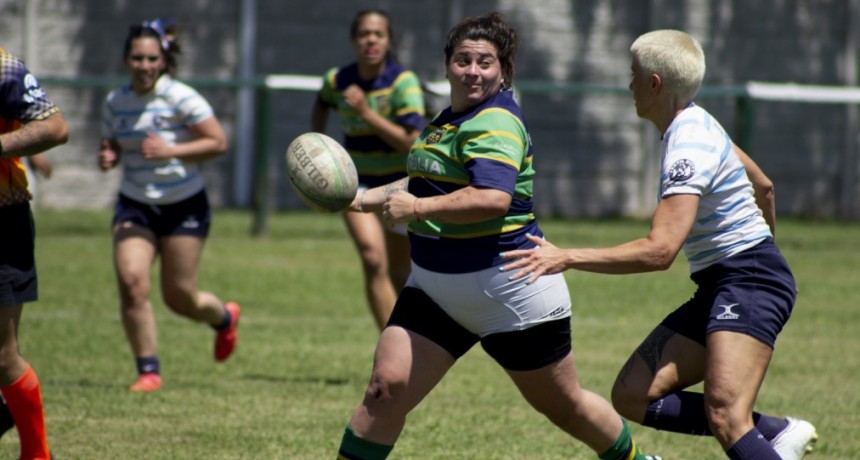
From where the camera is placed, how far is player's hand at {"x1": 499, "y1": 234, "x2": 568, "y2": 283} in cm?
447

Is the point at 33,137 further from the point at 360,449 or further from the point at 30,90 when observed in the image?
the point at 360,449

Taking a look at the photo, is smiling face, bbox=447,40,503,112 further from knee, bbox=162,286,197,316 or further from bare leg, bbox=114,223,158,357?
knee, bbox=162,286,197,316

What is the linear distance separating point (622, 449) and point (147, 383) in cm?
351

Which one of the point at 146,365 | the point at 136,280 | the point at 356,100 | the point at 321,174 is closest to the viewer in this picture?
the point at 321,174

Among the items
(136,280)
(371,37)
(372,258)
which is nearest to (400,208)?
(136,280)

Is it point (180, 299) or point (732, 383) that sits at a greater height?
point (732, 383)

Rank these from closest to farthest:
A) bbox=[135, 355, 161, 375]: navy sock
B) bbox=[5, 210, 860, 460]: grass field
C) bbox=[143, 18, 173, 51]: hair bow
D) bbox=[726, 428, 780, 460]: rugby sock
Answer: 1. bbox=[726, 428, 780, 460]: rugby sock
2. bbox=[5, 210, 860, 460]: grass field
3. bbox=[135, 355, 161, 375]: navy sock
4. bbox=[143, 18, 173, 51]: hair bow

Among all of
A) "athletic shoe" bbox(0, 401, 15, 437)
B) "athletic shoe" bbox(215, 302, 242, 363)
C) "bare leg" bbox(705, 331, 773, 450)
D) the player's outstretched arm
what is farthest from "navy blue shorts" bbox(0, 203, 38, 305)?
"athletic shoe" bbox(215, 302, 242, 363)

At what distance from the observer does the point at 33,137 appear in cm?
541

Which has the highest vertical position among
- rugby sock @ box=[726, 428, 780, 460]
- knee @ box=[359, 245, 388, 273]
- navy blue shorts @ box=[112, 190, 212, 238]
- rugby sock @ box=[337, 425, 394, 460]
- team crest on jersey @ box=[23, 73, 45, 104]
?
team crest on jersey @ box=[23, 73, 45, 104]

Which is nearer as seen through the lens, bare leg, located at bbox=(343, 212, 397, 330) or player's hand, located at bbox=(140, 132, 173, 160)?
player's hand, located at bbox=(140, 132, 173, 160)

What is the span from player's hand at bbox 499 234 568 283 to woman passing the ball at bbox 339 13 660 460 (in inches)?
6.8

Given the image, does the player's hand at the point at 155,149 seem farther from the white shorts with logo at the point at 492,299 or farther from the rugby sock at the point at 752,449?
the rugby sock at the point at 752,449

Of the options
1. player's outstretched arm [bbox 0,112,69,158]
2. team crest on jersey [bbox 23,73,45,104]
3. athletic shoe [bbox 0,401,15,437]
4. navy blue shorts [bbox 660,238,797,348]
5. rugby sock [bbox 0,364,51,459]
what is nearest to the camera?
navy blue shorts [bbox 660,238,797,348]
